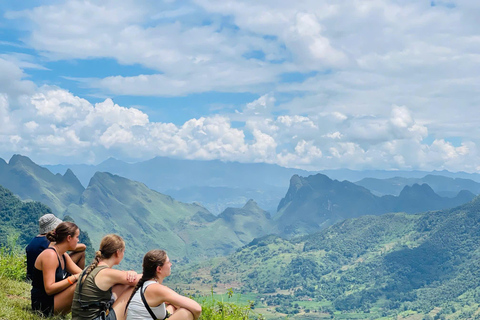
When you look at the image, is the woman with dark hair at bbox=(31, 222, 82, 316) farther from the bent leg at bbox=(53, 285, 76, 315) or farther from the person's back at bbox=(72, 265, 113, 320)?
the person's back at bbox=(72, 265, 113, 320)

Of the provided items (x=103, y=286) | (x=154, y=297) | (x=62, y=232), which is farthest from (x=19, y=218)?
(x=154, y=297)

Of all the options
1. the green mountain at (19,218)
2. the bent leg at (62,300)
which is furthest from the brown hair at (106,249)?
the green mountain at (19,218)

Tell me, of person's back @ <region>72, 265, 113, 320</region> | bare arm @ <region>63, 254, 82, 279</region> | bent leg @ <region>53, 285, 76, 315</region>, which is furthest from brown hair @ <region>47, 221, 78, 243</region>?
person's back @ <region>72, 265, 113, 320</region>

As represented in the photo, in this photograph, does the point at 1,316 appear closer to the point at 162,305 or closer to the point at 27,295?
the point at 27,295

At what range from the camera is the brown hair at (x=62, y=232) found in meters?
9.72

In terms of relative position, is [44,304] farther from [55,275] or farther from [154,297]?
[154,297]

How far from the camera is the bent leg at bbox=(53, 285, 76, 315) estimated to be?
9.98 m

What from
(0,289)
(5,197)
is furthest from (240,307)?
(5,197)

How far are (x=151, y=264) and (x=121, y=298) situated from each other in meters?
1.29

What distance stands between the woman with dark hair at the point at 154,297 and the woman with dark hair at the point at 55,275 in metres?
2.35

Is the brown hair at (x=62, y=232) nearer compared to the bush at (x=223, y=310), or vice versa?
the brown hair at (x=62, y=232)

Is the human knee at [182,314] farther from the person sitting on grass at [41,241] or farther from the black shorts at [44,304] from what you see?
the person sitting on grass at [41,241]

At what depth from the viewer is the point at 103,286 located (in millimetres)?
8547

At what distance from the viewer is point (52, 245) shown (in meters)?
10.1
